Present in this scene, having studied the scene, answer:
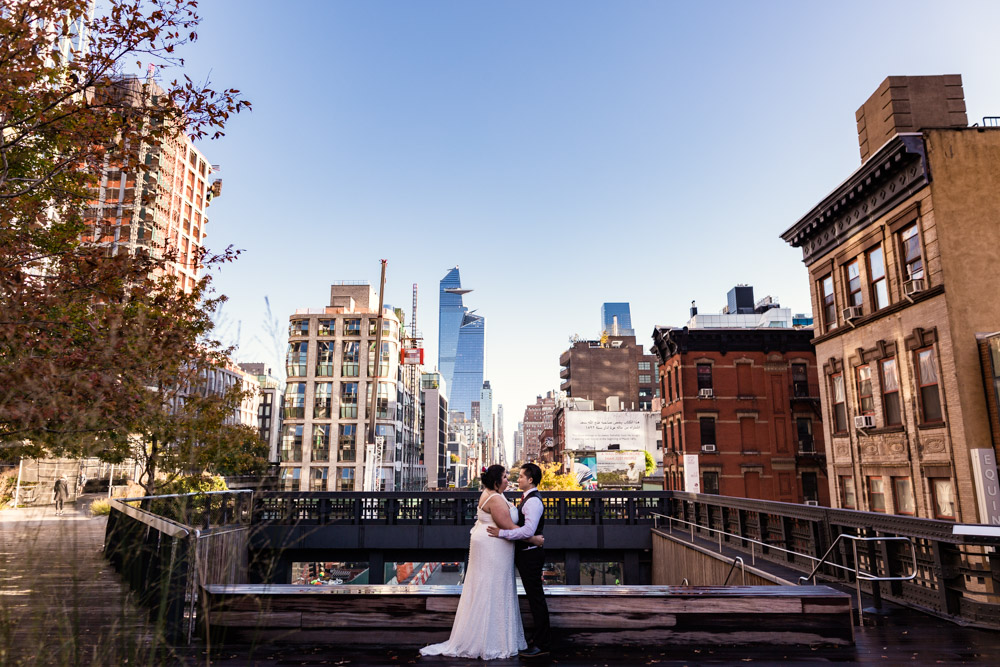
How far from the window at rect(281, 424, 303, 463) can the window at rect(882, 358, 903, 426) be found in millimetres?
68302

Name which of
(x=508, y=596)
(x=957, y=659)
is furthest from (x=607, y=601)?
(x=957, y=659)

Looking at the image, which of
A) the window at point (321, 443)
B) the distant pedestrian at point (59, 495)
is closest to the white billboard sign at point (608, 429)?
the window at point (321, 443)

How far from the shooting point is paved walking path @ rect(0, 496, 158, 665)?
3537 millimetres

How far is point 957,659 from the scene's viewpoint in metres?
6.61

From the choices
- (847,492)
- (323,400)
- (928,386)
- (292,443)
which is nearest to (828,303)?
(928,386)

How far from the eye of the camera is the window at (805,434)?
40.1 m

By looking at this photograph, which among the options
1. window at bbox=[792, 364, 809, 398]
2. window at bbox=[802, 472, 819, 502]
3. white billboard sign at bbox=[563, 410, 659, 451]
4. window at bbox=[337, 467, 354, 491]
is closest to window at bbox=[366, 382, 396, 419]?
window at bbox=[337, 467, 354, 491]

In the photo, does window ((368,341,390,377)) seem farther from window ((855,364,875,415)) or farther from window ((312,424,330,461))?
window ((855,364,875,415))

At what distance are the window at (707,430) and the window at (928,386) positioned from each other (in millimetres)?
21777

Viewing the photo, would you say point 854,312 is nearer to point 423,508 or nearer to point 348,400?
point 423,508

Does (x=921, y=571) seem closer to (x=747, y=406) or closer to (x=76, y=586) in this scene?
(x=76, y=586)

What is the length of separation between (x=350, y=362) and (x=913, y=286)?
69280 mm

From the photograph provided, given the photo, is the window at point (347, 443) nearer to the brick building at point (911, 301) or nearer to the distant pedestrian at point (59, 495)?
the distant pedestrian at point (59, 495)

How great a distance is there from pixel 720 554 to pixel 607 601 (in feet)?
28.3
